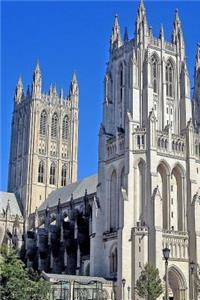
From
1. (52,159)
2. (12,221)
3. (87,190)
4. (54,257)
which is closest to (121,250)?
(54,257)

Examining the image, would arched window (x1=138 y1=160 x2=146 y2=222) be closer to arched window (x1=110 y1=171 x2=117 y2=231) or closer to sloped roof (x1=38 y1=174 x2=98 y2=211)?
arched window (x1=110 y1=171 x2=117 y2=231)

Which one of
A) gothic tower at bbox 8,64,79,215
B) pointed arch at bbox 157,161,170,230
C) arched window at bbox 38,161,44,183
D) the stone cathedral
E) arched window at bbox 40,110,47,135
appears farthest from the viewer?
arched window at bbox 40,110,47,135

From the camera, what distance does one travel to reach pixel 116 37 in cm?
8944

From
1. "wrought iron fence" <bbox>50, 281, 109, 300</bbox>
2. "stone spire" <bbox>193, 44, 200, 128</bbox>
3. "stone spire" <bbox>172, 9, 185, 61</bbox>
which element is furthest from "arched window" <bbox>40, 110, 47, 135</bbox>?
"wrought iron fence" <bbox>50, 281, 109, 300</bbox>

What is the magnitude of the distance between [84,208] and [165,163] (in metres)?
24.9

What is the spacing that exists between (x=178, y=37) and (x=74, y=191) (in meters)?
39.6

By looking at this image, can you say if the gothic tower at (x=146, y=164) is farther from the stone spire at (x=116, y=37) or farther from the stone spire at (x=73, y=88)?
the stone spire at (x=73, y=88)

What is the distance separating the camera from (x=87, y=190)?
10475cm

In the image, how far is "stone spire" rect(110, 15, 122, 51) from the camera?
88.4 metres

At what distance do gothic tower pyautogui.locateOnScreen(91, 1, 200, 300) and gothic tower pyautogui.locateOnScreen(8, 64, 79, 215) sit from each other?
46.7 meters

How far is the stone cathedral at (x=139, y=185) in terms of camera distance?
235ft

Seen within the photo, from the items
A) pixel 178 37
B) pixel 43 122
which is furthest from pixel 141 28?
pixel 43 122

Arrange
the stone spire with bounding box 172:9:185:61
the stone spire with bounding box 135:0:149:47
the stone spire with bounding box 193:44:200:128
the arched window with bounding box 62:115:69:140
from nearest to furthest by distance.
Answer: the stone spire with bounding box 135:0:149:47, the stone spire with bounding box 172:9:185:61, the stone spire with bounding box 193:44:200:128, the arched window with bounding box 62:115:69:140

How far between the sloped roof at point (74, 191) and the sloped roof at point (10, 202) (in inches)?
227
